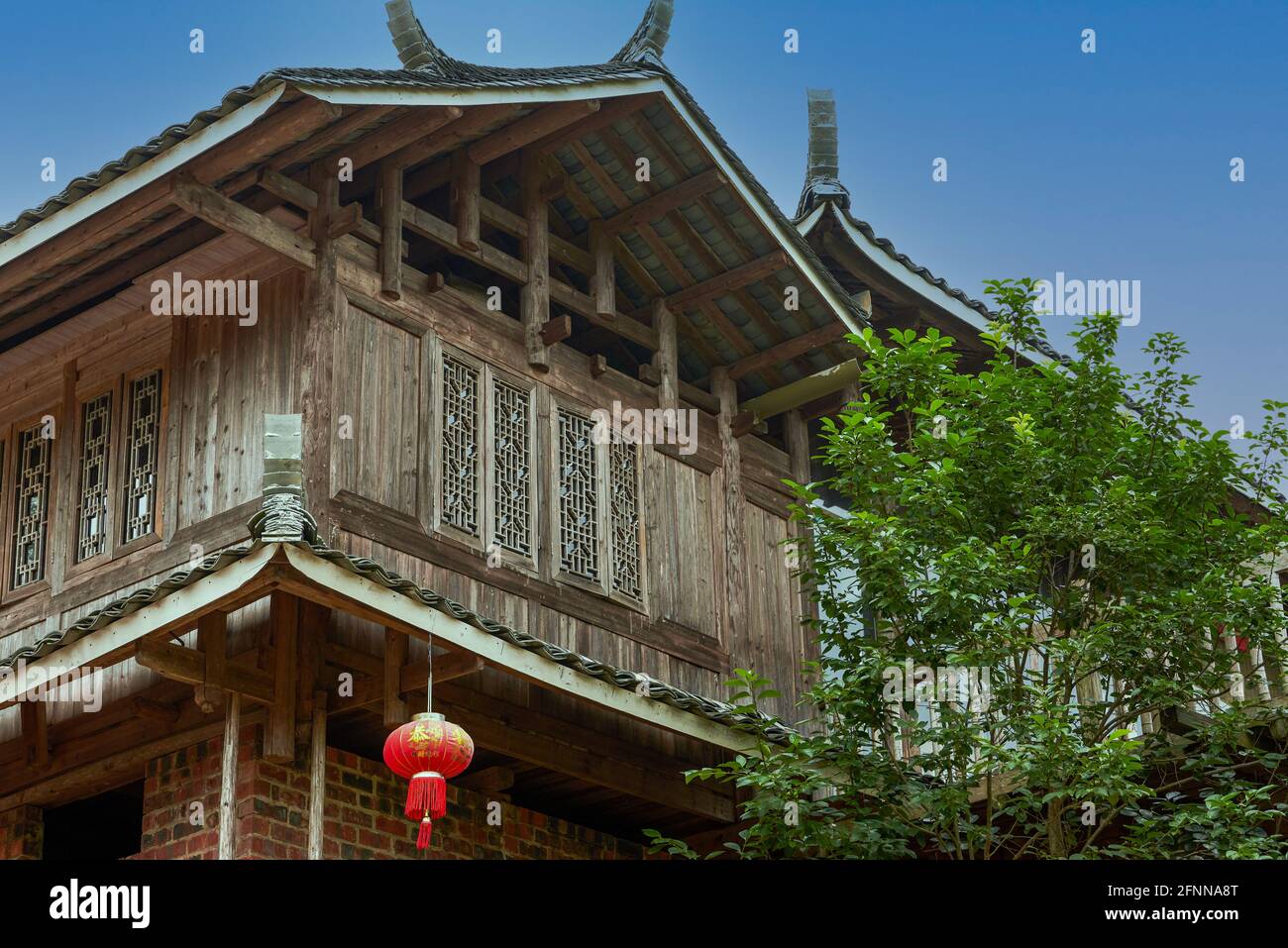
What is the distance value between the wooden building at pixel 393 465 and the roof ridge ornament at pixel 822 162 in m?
1.63

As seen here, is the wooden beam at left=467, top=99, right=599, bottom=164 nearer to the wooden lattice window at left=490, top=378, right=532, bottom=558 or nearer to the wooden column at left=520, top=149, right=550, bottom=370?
the wooden column at left=520, top=149, right=550, bottom=370

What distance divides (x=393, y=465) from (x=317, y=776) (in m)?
2.16

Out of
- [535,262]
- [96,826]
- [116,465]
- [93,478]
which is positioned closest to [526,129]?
[535,262]

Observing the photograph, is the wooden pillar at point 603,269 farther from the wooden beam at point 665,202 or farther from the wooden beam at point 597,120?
the wooden beam at point 597,120

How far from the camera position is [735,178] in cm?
1374

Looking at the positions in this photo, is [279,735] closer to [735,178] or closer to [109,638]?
[109,638]

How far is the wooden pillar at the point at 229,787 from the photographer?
10094 millimetres

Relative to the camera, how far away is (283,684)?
34.9 ft

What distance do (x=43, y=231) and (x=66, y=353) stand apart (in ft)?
5.41

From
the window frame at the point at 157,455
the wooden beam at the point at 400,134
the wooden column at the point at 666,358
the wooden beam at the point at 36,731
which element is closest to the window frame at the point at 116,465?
the window frame at the point at 157,455

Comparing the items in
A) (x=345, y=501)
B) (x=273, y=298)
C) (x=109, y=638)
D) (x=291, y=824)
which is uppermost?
(x=273, y=298)

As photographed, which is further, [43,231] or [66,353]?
[66,353]

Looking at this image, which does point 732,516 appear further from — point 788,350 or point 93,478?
point 93,478
